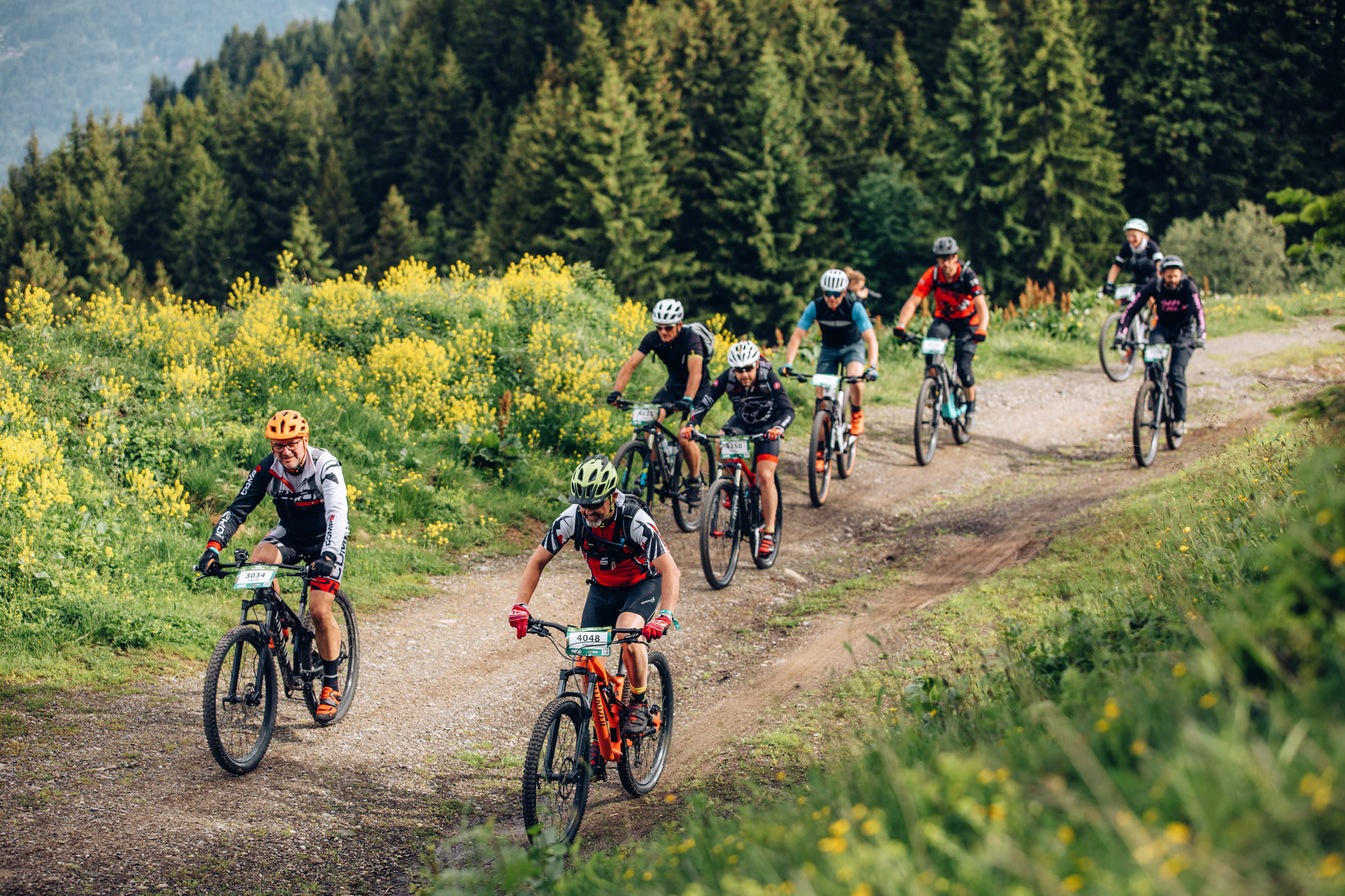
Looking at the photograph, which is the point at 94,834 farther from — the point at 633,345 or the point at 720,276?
the point at 720,276

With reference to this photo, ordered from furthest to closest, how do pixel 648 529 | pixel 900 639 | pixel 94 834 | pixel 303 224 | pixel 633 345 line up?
pixel 303 224 → pixel 633 345 → pixel 900 639 → pixel 648 529 → pixel 94 834

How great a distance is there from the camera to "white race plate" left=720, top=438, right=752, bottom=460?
9719mm

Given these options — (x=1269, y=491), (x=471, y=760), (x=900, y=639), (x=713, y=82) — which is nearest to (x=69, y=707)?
(x=471, y=760)

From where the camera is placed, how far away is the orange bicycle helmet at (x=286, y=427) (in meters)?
6.96

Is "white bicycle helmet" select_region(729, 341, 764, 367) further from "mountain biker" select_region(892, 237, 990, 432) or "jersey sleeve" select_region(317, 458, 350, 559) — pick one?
"jersey sleeve" select_region(317, 458, 350, 559)

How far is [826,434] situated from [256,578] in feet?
24.1

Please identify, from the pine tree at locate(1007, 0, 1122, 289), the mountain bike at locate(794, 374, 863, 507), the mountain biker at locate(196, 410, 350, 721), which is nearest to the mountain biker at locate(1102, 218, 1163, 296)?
the mountain bike at locate(794, 374, 863, 507)

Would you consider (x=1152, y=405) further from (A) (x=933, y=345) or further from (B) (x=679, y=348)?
(B) (x=679, y=348)

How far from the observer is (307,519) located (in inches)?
289

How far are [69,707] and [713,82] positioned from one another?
5766 centimetres

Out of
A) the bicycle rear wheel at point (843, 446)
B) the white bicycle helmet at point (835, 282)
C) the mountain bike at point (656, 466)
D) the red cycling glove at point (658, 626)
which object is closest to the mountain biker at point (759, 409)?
the mountain bike at point (656, 466)

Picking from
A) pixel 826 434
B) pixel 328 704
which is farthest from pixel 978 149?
pixel 328 704

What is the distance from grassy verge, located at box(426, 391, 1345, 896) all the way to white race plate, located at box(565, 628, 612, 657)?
1.08 m

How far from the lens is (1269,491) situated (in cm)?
721
